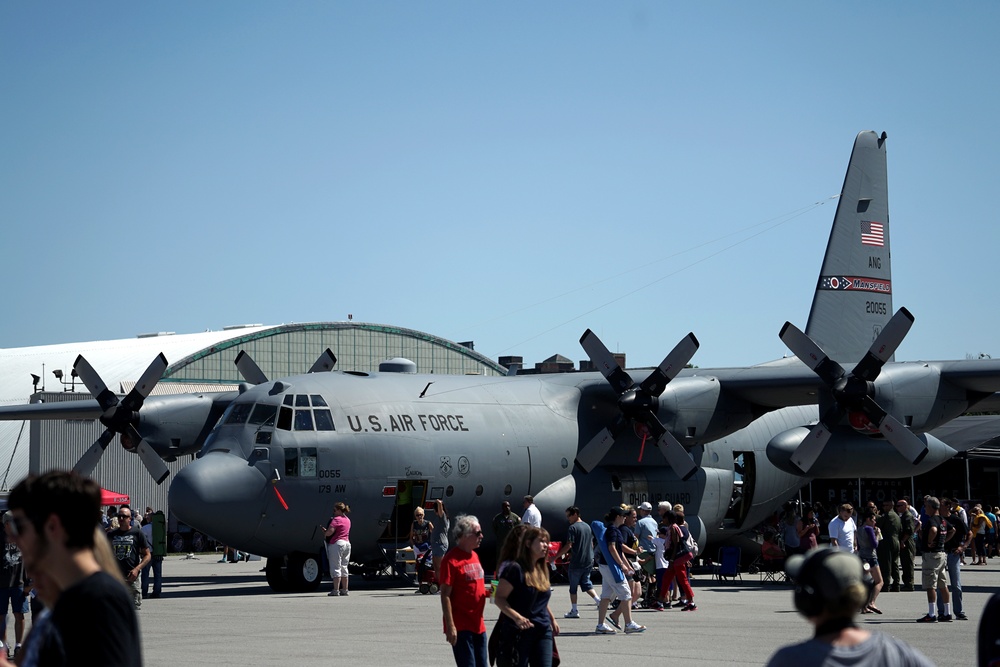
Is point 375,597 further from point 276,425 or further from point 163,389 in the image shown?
point 163,389

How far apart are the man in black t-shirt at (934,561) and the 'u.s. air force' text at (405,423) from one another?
857 centimetres

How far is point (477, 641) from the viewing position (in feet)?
29.3

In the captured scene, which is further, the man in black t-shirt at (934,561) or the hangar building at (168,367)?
the hangar building at (168,367)

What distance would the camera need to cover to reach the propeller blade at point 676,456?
883 inches

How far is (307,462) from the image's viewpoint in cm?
2025

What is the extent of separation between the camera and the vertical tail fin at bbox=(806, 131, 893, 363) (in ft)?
91.2

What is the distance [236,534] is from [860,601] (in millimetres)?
16881

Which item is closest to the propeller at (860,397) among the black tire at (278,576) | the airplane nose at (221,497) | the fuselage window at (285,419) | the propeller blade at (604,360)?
the propeller blade at (604,360)

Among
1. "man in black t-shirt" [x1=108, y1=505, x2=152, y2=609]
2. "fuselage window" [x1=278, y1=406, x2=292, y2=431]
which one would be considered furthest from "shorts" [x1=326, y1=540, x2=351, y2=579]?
"man in black t-shirt" [x1=108, y1=505, x2=152, y2=609]

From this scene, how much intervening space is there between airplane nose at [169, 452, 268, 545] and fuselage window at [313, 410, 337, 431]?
4.22 feet

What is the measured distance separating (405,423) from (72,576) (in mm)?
17398

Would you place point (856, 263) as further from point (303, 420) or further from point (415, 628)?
point (415, 628)

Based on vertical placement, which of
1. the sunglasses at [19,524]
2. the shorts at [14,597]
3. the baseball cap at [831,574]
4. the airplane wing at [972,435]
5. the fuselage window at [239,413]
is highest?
the fuselage window at [239,413]

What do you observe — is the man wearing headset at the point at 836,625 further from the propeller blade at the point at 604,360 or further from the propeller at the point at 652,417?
the propeller blade at the point at 604,360
